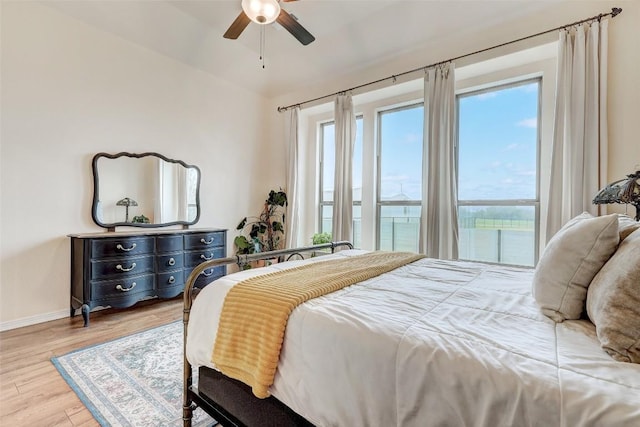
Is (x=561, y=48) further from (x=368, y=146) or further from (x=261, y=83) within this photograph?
(x=261, y=83)

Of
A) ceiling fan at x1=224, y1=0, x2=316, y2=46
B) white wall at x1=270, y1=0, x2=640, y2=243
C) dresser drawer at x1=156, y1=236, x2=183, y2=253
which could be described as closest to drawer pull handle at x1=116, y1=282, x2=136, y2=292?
dresser drawer at x1=156, y1=236, x2=183, y2=253

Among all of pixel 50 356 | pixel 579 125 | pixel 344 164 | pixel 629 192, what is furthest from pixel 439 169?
pixel 50 356

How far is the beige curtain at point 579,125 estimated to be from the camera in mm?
2555

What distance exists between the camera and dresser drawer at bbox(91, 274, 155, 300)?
9.41ft

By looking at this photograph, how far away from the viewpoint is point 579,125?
8.59 ft

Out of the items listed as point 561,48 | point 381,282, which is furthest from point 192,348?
point 561,48

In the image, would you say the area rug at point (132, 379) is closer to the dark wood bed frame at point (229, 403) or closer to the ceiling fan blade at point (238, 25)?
the dark wood bed frame at point (229, 403)

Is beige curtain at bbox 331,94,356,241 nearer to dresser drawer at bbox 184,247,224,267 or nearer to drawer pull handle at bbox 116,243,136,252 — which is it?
dresser drawer at bbox 184,247,224,267

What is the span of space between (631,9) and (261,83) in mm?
4202

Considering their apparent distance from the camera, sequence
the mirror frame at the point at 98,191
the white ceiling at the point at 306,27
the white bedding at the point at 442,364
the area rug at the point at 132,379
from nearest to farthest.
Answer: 1. the white bedding at the point at 442,364
2. the area rug at the point at 132,379
3. the white ceiling at the point at 306,27
4. the mirror frame at the point at 98,191

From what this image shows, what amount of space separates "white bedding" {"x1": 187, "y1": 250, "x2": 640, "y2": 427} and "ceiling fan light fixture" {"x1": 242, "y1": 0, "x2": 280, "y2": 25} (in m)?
2.12

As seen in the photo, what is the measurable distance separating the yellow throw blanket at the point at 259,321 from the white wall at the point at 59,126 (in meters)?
2.82

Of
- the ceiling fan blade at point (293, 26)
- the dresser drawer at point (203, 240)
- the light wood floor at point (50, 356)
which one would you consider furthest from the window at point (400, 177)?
the light wood floor at point (50, 356)

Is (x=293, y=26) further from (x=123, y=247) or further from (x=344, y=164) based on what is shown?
(x=123, y=247)
